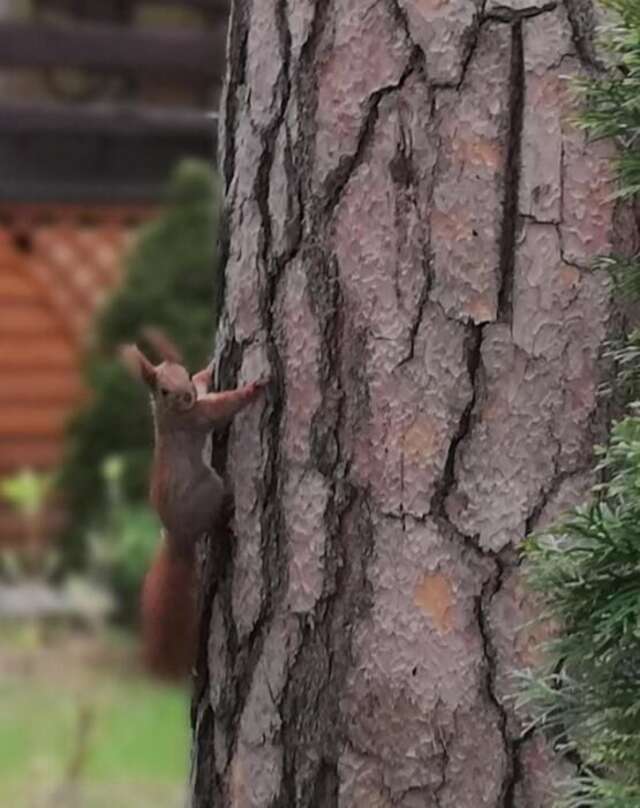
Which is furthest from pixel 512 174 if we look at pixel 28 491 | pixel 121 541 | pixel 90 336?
pixel 90 336

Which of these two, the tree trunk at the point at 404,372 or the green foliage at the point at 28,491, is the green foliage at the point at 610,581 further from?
the green foliage at the point at 28,491

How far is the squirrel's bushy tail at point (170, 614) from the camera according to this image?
1.25m

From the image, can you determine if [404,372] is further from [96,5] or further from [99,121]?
[96,5]

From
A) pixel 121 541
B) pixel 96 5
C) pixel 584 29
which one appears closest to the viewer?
pixel 584 29

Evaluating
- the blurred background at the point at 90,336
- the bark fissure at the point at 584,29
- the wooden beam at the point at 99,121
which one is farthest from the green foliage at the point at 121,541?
the bark fissure at the point at 584,29

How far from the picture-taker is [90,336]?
14.6ft

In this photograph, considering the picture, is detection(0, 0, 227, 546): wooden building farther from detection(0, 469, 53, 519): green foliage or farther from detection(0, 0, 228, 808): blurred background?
detection(0, 469, 53, 519): green foliage

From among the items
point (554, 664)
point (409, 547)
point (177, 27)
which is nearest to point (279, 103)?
point (409, 547)

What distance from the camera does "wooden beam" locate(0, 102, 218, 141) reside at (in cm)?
530

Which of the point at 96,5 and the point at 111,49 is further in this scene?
the point at 96,5

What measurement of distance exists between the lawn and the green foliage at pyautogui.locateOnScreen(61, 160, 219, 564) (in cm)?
27

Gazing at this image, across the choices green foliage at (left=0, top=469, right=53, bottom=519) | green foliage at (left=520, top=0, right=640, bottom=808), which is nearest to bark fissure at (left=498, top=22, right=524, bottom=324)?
green foliage at (left=520, top=0, right=640, bottom=808)

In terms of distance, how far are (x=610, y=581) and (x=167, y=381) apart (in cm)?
44

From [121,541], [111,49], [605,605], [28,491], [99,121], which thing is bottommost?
[121,541]
